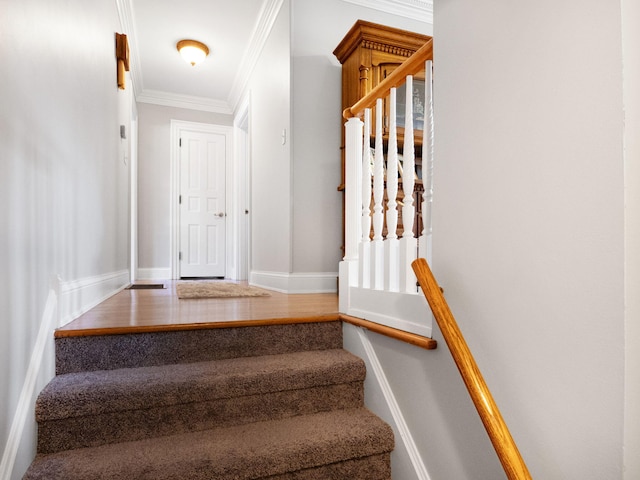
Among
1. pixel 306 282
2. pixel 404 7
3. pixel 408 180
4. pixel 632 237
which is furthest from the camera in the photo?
pixel 404 7

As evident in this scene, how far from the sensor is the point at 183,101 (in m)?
5.42

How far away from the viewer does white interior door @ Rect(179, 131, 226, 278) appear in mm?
5418

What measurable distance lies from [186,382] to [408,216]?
994 mm

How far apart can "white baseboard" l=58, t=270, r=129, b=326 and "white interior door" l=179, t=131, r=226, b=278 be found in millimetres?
2391

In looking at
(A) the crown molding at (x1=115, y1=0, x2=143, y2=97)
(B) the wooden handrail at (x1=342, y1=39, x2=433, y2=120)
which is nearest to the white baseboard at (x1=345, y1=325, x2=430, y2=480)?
(B) the wooden handrail at (x1=342, y1=39, x2=433, y2=120)

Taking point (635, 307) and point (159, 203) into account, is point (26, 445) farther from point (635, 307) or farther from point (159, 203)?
point (159, 203)

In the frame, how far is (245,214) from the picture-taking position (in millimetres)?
5273

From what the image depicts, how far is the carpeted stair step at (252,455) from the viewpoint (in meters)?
1.13

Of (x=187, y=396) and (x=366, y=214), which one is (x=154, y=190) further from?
(x=187, y=396)

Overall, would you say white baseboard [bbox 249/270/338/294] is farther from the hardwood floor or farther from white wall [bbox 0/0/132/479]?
white wall [bbox 0/0/132/479]

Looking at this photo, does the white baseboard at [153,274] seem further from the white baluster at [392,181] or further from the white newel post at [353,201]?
the white baluster at [392,181]

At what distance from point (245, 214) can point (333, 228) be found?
234cm

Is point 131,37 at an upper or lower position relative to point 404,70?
upper

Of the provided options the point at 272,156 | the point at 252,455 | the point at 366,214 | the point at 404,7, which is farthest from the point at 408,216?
the point at 404,7
